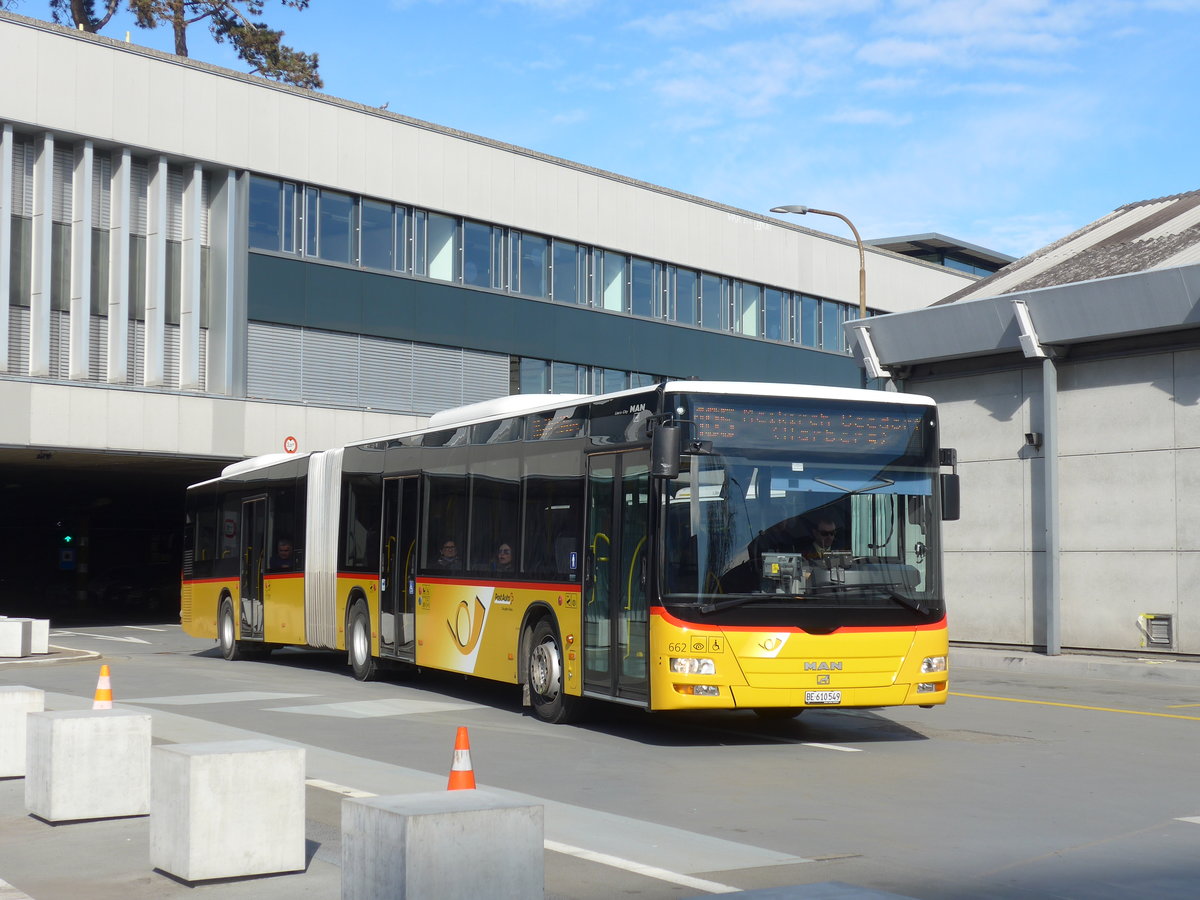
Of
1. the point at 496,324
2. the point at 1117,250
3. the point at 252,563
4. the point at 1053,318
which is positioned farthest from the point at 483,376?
the point at 1053,318

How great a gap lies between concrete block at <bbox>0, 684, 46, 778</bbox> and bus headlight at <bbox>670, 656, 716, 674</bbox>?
4917 millimetres

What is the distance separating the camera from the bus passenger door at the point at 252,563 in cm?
2361

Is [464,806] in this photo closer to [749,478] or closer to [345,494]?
[749,478]

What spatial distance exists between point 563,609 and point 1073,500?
11.6 meters

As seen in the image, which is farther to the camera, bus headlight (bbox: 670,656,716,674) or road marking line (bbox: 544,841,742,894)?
bus headlight (bbox: 670,656,716,674)

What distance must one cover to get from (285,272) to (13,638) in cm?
1495

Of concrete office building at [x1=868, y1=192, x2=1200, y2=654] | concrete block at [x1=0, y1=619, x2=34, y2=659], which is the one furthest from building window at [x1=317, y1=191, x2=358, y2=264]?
concrete office building at [x1=868, y1=192, x2=1200, y2=654]

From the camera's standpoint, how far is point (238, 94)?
35.2 metres

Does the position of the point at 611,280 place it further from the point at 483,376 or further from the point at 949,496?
the point at 949,496

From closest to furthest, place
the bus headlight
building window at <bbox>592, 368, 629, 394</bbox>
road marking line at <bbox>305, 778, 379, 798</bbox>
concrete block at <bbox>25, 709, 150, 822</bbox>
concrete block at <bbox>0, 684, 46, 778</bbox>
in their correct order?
concrete block at <bbox>25, 709, 150, 822</bbox>
road marking line at <bbox>305, 778, 379, 798</bbox>
concrete block at <bbox>0, 684, 46, 778</bbox>
the bus headlight
building window at <bbox>592, 368, 629, 394</bbox>

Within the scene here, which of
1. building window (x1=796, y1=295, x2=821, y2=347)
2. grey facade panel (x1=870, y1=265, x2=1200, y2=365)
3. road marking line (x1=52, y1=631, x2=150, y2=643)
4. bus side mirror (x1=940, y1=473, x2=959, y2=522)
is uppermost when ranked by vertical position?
building window (x1=796, y1=295, x2=821, y2=347)

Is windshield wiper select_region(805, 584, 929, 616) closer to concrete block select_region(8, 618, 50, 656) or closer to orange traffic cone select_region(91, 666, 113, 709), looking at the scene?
orange traffic cone select_region(91, 666, 113, 709)

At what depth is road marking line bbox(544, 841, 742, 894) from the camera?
6.97 metres

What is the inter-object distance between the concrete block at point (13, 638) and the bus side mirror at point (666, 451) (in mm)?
15009
